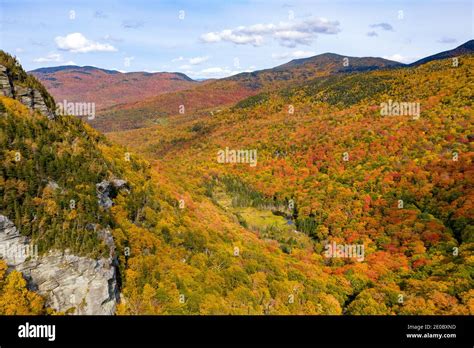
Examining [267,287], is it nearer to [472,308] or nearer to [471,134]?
[472,308]

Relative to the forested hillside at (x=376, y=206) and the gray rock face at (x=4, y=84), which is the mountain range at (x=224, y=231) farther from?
the forested hillside at (x=376, y=206)

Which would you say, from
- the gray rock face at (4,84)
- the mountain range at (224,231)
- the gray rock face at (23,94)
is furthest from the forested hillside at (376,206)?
the gray rock face at (4,84)

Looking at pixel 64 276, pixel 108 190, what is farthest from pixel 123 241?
pixel 64 276

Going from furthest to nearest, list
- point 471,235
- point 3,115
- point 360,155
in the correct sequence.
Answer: point 360,155, point 471,235, point 3,115

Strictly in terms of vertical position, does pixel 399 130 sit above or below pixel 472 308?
above

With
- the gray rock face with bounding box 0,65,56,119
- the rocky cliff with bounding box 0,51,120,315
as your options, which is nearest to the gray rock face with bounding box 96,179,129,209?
the rocky cliff with bounding box 0,51,120,315

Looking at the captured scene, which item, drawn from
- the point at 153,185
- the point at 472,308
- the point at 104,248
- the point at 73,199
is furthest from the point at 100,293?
the point at 472,308
